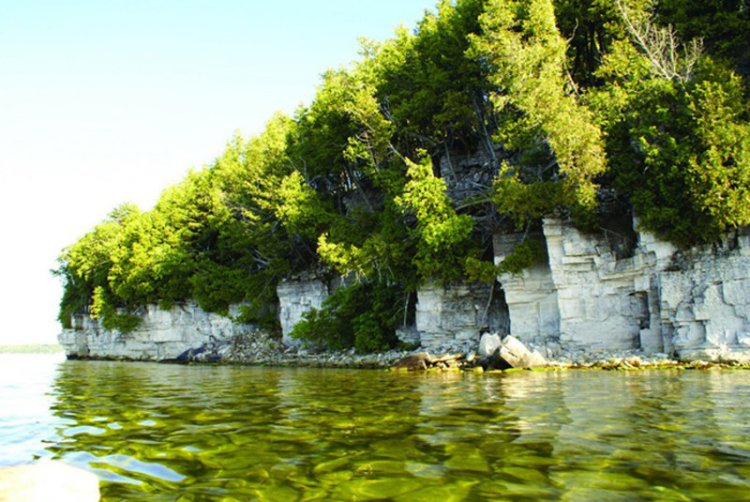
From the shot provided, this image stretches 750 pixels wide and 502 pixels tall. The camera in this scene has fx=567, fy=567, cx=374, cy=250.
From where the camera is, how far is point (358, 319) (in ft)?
96.6

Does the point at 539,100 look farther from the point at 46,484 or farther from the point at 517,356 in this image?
the point at 46,484

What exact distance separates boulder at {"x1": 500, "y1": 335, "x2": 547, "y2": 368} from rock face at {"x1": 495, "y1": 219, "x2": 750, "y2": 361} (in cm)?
407

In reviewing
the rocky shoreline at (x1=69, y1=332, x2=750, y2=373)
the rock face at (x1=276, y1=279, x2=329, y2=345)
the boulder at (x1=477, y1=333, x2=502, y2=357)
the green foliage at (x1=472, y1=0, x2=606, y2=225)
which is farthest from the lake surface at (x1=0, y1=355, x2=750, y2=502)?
the rock face at (x1=276, y1=279, x2=329, y2=345)

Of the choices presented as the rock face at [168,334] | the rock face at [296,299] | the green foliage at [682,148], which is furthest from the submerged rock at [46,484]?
the rock face at [168,334]

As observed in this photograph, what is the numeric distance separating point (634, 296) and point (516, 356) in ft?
21.2

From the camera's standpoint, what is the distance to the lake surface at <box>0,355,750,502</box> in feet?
14.8

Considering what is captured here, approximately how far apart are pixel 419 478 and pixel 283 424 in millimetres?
3470

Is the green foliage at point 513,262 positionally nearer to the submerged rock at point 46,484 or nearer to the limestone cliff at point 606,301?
the limestone cliff at point 606,301

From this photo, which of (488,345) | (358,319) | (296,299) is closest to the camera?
(488,345)

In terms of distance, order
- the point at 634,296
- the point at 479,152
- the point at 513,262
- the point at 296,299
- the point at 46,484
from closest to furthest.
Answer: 1. the point at 46,484
2. the point at 634,296
3. the point at 513,262
4. the point at 479,152
5. the point at 296,299

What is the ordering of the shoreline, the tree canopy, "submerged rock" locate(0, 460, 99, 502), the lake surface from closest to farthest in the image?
"submerged rock" locate(0, 460, 99, 502), the lake surface, the shoreline, the tree canopy

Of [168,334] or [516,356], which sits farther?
[168,334]

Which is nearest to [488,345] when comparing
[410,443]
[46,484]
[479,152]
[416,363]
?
[416,363]

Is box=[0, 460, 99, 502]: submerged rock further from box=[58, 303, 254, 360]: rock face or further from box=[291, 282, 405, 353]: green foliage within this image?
box=[58, 303, 254, 360]: rock face
